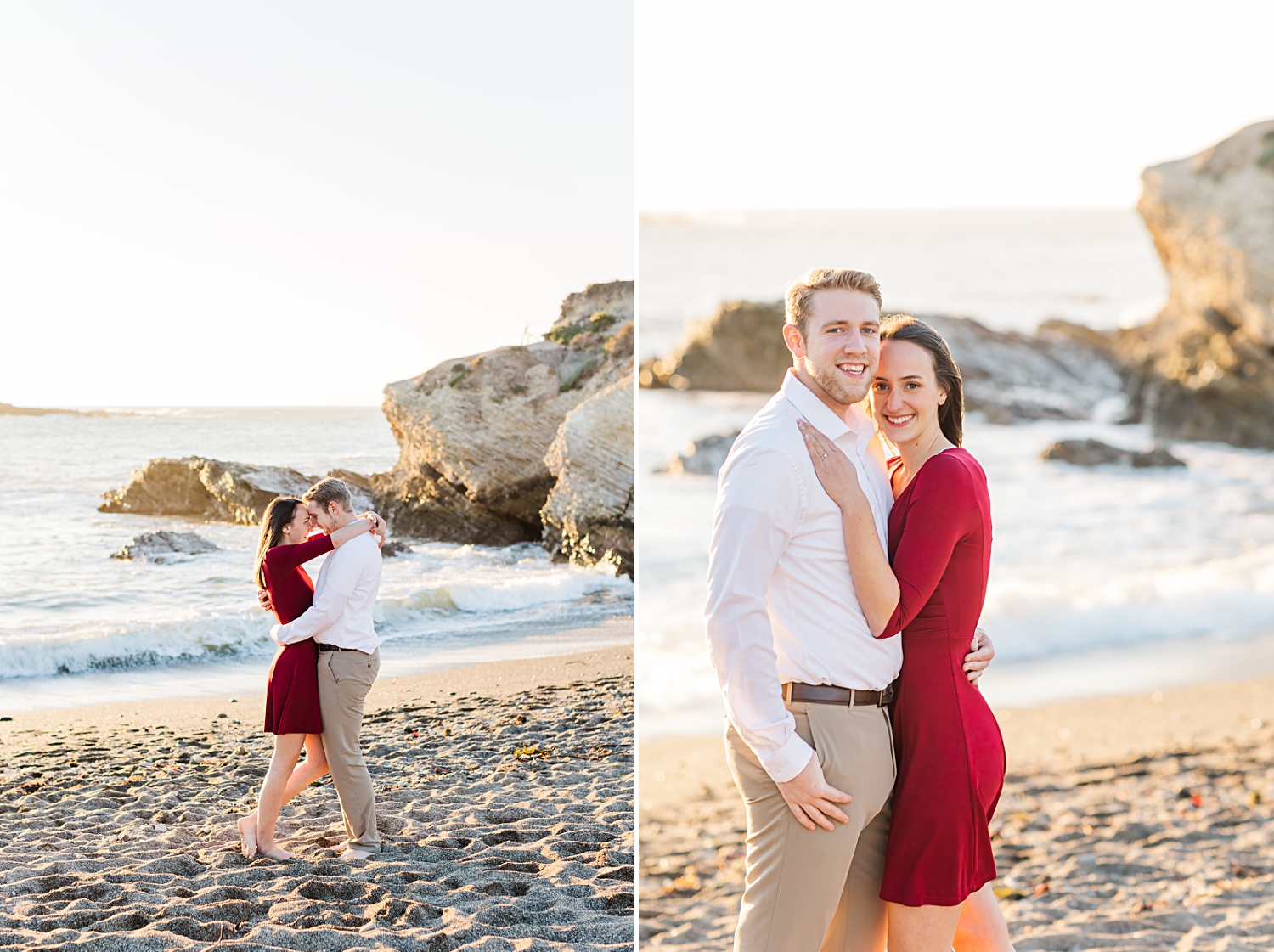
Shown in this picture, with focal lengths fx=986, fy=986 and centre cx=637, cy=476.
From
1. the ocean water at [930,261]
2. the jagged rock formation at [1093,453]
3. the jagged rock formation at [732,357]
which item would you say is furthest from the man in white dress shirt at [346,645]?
the ocean water at [930,261]

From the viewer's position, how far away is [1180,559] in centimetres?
796

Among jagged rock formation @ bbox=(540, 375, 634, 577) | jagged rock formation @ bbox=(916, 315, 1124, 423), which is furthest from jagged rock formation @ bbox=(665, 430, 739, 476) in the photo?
jagged rock formation @ bbox=(540, 375, 634, 577)

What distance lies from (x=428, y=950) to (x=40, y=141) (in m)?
2.47

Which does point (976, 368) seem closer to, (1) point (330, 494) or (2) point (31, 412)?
(1) point (330, 494)

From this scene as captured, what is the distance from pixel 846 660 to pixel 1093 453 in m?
10.5

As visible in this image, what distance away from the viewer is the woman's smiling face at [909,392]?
5.41 feet

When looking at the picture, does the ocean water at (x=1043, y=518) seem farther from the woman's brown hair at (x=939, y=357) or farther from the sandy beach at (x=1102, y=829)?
the woman's brown hair at (x=939, y=357)

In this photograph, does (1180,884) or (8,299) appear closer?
(8,299)

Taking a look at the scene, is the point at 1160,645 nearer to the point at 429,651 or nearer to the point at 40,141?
the point at 429,651

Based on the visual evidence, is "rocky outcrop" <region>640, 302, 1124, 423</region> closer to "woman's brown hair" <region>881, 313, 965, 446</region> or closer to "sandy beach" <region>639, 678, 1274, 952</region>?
"sandy beach" <region>639, 678, 1274, 952</region>

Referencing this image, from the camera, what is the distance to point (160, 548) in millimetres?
2734

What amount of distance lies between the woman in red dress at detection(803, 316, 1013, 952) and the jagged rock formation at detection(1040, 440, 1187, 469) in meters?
10.1

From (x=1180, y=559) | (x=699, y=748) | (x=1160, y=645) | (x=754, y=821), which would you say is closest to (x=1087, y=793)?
(x=699, y=748)

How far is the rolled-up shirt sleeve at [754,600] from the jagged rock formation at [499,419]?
1729mm
